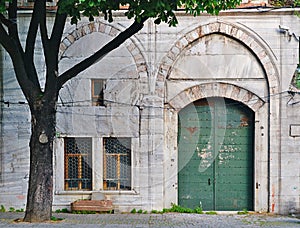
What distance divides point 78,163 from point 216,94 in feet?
13.6

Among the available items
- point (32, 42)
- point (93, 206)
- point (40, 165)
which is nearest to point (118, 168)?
point (93, 206)

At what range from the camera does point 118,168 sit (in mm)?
13078

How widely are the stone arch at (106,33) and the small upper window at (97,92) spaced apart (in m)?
1.10

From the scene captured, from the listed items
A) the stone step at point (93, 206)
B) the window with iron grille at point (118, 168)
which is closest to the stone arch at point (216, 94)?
the window with iron grille at point (118, 168)

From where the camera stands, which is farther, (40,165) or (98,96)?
(98,96)

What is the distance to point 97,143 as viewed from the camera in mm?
13000

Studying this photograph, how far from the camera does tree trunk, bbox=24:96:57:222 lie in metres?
10.4

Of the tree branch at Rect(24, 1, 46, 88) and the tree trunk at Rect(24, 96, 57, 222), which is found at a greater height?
the tree branch at Rect(24, 1, 46, 88)

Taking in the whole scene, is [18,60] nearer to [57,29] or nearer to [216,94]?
[57,29]

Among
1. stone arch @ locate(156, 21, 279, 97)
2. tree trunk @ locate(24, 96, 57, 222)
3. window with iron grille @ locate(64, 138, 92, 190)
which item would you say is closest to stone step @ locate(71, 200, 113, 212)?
window with iron grille @ locate(64, 138, 92, 190)

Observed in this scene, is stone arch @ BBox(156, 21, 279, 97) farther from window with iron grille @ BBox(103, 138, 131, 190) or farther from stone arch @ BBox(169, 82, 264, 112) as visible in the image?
window with iron grille @ BBox(103, 138, 131, 190)

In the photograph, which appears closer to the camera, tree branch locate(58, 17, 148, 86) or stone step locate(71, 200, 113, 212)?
tree branch locate(58, 17, 148, 86)

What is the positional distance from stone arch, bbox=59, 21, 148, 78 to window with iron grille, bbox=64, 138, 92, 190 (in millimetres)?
2349

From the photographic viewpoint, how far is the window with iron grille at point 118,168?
1306 centimetres
